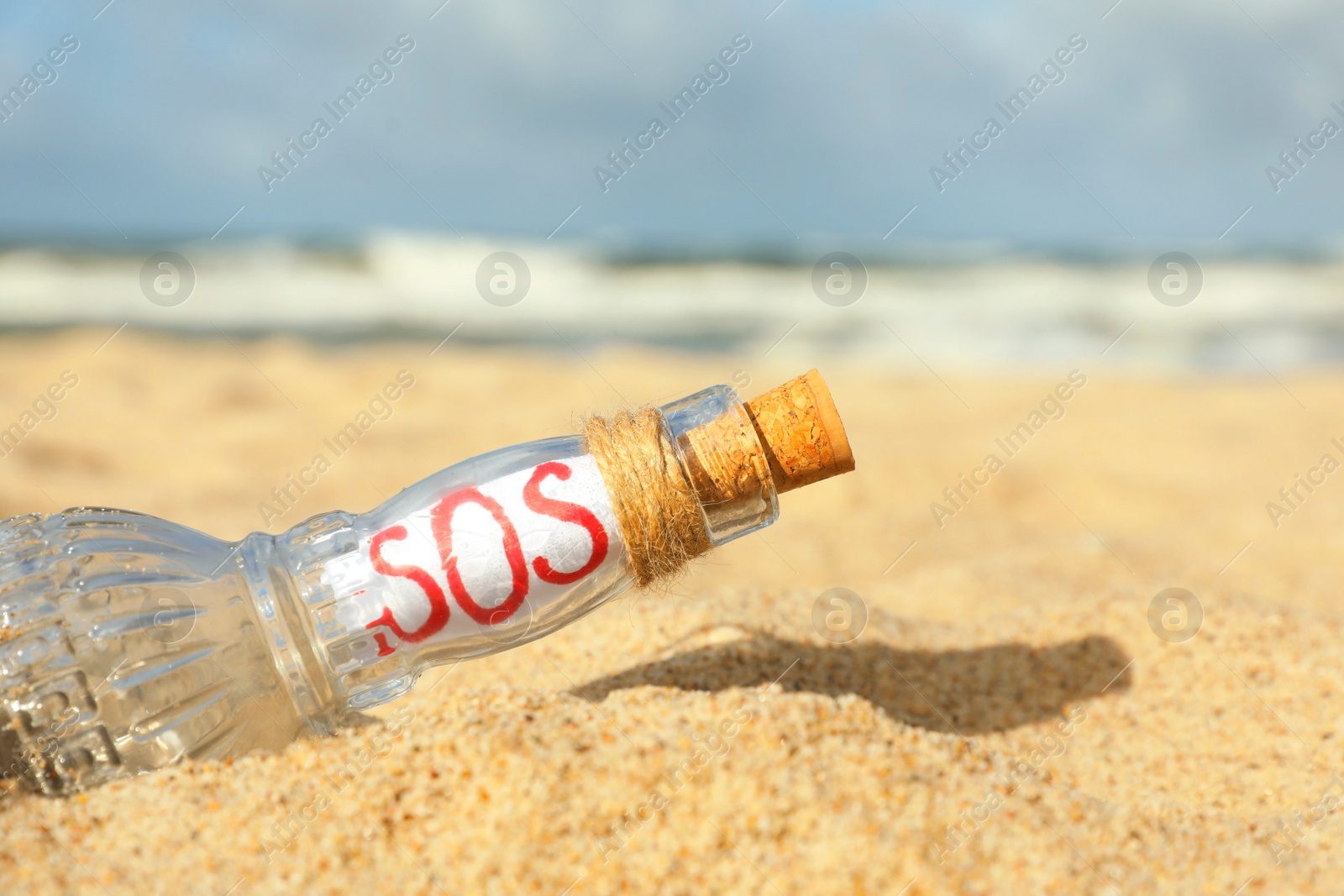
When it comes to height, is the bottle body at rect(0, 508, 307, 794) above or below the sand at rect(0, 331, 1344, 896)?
above

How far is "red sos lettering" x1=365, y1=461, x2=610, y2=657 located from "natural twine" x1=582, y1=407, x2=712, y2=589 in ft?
0.19

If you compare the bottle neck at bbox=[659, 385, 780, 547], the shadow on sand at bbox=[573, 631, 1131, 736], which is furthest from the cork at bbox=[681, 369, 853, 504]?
the shadow on sand at bbox=[573, 631, 1131, 736]

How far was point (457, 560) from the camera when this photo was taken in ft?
5.14

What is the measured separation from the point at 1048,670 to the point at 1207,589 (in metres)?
0.92

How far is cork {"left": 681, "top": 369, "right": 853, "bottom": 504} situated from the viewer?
1.64m

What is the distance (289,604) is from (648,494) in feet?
2.23

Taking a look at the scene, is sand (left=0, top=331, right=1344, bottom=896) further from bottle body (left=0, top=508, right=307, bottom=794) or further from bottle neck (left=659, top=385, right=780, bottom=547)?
bottle neck (left=659, top=385, right=780, bottom=547)

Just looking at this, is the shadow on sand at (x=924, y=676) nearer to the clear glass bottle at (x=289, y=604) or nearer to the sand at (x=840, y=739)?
the sand at (x=840, y=739)

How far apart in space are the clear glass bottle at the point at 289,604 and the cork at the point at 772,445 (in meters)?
0.02

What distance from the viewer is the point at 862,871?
127cm

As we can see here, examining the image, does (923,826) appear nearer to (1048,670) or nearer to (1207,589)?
(1048,670)

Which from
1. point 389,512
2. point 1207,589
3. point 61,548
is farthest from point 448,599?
point 1207,589

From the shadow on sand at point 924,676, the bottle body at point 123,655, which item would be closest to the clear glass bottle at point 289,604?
the bottle body at point 123,655

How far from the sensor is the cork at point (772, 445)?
1.64 meters
